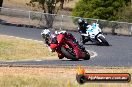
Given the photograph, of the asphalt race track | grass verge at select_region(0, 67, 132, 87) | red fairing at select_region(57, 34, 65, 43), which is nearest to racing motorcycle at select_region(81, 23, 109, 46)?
the asphalt race track

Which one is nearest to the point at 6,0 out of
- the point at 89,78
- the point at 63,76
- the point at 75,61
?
the point at 75,61

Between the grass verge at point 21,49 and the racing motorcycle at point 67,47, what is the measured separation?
286 cm

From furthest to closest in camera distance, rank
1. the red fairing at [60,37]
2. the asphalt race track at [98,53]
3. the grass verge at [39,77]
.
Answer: the red fairing at [60,37]
the asphalt race track at [98,53]
the grass verge at [39,77]

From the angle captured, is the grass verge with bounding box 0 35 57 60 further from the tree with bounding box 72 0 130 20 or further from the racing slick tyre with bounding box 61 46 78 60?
the tree with bounding box 72 0 130 20

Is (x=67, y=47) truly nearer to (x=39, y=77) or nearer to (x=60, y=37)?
(x=60, y=37)

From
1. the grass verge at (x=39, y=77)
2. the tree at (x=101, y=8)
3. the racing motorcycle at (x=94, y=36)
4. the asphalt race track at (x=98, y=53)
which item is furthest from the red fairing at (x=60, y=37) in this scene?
the tree at (x=101, y=8)

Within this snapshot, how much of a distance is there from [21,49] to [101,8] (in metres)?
24.8

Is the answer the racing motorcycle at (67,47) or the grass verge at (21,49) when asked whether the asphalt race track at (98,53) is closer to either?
the racing motorcycle at (67,47)

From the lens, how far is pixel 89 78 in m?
9.73

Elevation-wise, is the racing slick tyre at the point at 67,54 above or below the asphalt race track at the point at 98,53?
above

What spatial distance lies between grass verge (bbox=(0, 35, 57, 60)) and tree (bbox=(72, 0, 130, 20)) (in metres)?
18.6

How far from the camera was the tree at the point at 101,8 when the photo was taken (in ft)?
180

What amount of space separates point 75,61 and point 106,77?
13762 mm

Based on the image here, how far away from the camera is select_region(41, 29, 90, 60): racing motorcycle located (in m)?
23.8
